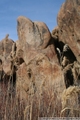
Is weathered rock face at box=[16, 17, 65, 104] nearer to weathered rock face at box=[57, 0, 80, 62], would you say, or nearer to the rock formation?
the rock formation

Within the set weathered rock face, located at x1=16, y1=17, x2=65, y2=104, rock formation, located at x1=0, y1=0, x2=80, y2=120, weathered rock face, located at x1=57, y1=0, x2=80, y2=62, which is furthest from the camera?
weathered rock face, located at x1=16, y1=17, x2=65, y2=104

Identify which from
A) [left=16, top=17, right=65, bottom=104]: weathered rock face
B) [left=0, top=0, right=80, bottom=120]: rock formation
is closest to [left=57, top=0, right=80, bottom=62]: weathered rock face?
[left=0, top=0, right=80, bottom=120]: rock formation

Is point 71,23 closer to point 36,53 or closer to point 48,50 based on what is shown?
point 48,50

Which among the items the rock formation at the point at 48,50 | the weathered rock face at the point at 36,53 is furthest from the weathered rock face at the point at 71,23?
the weathered rock face at the point at 36,53

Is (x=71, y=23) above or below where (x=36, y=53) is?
above

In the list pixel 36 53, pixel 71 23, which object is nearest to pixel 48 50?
pixel 36 53

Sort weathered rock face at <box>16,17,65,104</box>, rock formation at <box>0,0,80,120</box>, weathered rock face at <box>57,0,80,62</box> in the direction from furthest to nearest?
weathered rock face at <box>16,17,65,104</box> → rock formation at <box>0,0,80,120</box> → weathered rock face at <box>57,0,80,62</box>

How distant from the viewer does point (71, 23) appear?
35.3 feet

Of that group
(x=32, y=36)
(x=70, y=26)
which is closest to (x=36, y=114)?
(x=70, y=26)

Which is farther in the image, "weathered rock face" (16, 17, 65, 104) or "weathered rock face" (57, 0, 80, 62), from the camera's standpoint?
"weathered rock face" (16, 17, 65, 104)

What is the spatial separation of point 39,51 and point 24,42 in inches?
45.7

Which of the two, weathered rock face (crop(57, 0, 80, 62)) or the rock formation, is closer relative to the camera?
weathered rock face (crop(57, 0, 80, 62))

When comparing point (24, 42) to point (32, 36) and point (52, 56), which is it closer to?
point (32, 36)

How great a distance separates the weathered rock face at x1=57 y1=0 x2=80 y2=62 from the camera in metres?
10.4
